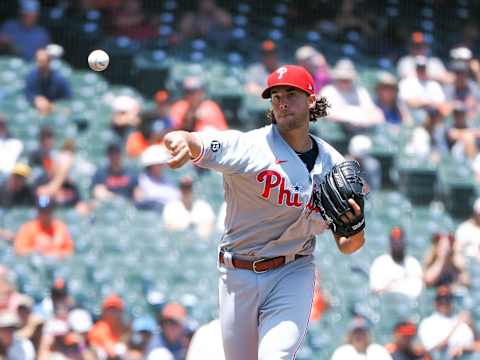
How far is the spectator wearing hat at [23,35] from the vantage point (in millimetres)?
10242

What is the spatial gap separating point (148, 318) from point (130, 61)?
3200mm

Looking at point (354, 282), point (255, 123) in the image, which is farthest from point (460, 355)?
point (255, 123)

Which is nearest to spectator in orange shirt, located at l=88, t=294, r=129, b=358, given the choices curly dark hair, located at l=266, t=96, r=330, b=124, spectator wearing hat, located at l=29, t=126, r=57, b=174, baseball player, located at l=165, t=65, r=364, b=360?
spectator wearing hat, located at l=29, t=126, r=57, b=174

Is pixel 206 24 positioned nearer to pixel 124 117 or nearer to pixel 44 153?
pixel 124 117

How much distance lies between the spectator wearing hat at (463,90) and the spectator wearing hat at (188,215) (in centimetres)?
329

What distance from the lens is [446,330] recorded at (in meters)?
8.80

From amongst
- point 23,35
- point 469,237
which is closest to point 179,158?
point 469,237

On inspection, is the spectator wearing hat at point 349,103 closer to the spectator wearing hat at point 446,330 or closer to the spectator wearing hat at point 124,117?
the spectator wearing hat at point 124,117

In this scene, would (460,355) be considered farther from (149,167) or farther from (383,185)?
(149,167)

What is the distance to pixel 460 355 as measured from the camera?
342 inches

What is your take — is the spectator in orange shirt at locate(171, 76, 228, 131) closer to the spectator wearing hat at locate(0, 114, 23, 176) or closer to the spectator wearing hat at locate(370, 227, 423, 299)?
the spectator wearing hat at locate(0, 114, 23, 176)

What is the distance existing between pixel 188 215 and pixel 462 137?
10.2ft

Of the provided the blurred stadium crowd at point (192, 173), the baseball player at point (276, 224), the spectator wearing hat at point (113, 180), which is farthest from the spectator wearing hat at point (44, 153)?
the baseball player at point (276, 224)

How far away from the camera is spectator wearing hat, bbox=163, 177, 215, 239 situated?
9.00 metres
